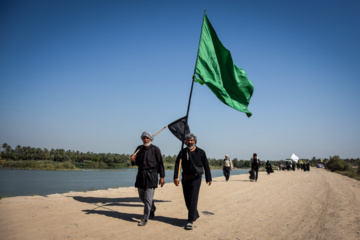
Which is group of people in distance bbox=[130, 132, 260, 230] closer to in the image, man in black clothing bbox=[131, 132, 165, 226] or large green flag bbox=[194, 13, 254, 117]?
man in black clothing bbox=[131, 132, 165, 226]

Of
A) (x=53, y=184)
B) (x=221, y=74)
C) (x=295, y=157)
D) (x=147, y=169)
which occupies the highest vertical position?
(x=221, y=74)

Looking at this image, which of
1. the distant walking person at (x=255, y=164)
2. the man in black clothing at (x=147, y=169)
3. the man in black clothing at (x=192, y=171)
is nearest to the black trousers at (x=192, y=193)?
the man in black clothing at (x=192, y=171)

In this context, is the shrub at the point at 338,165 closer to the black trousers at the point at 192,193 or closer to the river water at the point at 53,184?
the river water at the point at 53,184

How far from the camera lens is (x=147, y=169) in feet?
18.4

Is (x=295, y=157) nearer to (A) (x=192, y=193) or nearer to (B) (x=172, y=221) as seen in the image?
(B) (x=172, y=221)

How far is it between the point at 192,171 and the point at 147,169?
1109 millimetres

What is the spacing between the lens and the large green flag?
7.44 metres

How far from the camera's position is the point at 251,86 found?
8.23 m

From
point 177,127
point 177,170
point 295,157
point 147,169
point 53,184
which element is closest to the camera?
point 177,170

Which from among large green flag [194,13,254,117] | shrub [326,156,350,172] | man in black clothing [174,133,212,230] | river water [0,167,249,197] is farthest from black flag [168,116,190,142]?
shrub [326,156,350,172]

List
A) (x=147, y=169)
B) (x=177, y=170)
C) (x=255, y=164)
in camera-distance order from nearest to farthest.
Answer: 1. (x=177, y=170)
2. (x=147, y=169)
3. (x=255, y=164)

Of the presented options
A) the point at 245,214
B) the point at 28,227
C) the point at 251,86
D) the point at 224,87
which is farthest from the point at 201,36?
the point at 28,227

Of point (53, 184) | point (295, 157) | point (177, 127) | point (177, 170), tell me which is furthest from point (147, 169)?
point (295, 157)

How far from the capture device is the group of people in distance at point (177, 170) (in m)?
5.27
